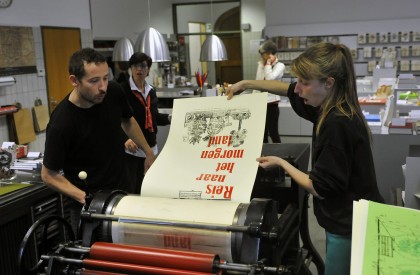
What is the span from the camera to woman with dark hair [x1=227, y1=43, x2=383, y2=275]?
4.90 ft

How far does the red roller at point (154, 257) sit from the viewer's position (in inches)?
45.1

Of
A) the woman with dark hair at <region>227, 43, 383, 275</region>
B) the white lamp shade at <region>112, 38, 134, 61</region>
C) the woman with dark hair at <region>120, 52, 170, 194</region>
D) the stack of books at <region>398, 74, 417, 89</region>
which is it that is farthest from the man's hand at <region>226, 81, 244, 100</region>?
the stack of books at <region>398, 74, 417, 89</region>

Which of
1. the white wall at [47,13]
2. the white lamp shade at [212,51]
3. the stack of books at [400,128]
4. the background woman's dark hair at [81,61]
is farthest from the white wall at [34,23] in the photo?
the stack of books at [400,128]

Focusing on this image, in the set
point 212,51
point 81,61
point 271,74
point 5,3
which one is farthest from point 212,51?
point 81,61

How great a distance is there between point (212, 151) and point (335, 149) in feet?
1.35

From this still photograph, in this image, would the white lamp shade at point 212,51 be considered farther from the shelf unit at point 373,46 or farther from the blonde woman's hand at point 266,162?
the blonde woman's hand at point 266,162

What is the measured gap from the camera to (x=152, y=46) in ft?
15.8

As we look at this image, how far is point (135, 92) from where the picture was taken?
3611 millimetres

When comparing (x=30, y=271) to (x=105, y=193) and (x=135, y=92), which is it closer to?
(x=105, y=193)

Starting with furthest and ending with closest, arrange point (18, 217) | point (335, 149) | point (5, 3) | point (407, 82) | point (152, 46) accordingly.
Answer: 1. point (407, 82)
2. point (5, 3)
3. point (152, 46)
4. point (18, 217)
5. point (335, 149)

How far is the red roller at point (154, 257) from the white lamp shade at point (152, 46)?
3732 millimetres

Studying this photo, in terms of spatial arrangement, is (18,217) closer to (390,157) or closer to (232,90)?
(232,90)

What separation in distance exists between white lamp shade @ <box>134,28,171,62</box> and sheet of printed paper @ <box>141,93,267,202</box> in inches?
128

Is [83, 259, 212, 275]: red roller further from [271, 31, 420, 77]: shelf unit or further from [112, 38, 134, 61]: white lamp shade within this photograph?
[271, 31, 420, 77]: shelf unit
